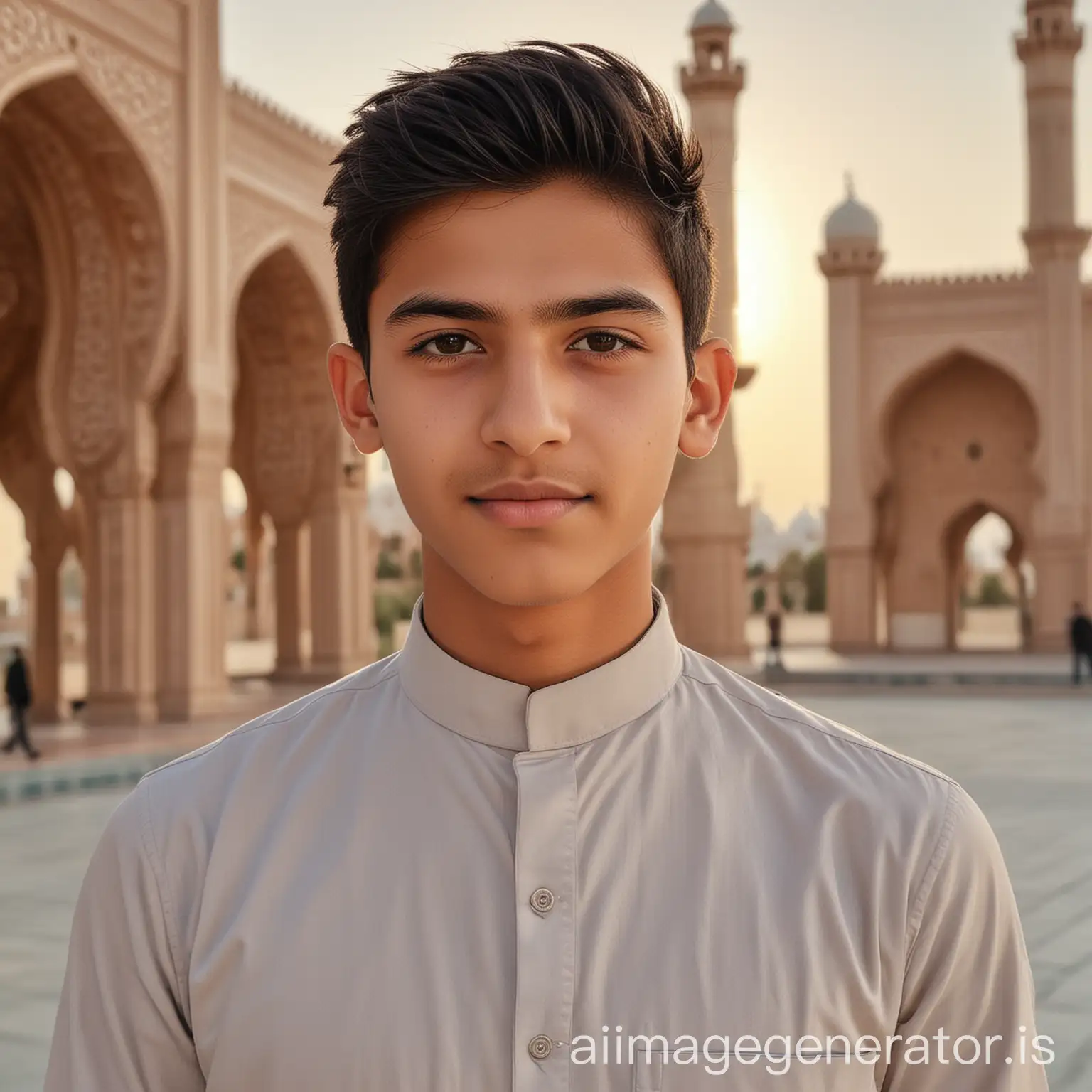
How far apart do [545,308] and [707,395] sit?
0.17 meters

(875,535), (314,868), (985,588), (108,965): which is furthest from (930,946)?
(985,588)

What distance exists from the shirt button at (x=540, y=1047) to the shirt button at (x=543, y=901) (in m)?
0.06

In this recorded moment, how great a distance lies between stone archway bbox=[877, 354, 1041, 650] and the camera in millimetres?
13883

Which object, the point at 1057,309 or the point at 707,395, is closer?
the point at 707,395

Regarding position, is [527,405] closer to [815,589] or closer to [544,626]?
[544,626]

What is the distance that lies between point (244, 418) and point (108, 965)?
383 inches

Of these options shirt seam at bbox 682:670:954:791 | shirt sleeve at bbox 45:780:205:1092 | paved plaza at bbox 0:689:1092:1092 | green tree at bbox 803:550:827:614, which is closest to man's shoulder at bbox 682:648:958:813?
shirt seam at bbox 682:670:954:791

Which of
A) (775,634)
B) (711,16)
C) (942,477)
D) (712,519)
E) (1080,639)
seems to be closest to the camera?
(1080,639)

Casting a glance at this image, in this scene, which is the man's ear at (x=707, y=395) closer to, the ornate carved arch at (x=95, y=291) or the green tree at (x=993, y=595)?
the ornate carved arch at (x=95, y=291)

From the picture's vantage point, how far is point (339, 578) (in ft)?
29.3

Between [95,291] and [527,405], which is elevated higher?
[95,291]

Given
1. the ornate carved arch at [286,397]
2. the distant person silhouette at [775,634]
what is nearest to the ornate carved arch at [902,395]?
the distant person silhouette at [775,634]

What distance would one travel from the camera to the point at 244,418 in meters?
10.1

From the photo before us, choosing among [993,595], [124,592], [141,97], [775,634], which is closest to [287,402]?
[124,592]
